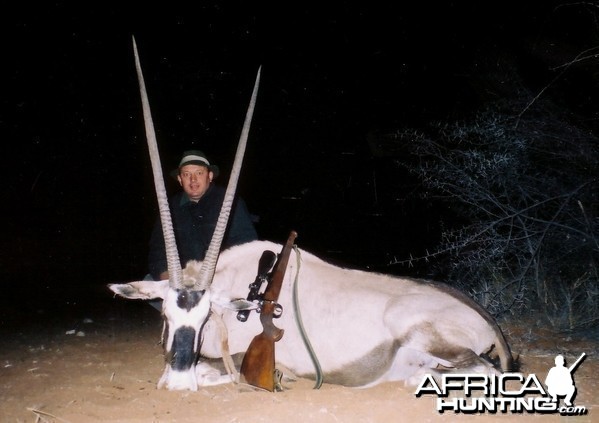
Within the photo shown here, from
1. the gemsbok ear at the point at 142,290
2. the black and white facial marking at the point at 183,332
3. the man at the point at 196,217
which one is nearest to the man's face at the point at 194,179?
the man at the point at 196,217

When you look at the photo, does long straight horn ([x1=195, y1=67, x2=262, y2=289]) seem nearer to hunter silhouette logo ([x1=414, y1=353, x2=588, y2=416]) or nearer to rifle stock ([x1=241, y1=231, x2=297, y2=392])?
rifle stock ([x1=241, y1=231, x2=297, y2=392])

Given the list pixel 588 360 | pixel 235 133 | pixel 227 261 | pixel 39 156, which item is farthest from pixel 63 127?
pixel 588 360

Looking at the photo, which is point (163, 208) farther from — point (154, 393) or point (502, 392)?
point (502, 392)

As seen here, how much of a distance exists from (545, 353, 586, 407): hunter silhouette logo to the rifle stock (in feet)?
6.15

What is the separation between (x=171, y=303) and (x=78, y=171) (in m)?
→ 19.7

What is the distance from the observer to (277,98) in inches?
1182

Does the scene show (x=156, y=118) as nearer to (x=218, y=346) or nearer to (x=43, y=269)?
(x=43, y=269)

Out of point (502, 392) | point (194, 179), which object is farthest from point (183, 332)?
point (502, 392)

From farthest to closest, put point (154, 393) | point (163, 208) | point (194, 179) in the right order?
1. point (194, 179)
2. point (163, 208)
3. point (154, 393)

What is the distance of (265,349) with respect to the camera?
11.9ft

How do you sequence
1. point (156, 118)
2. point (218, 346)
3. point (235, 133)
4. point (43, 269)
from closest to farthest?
point (218, 346) < point (43, 269) < point (156, 118) < point (235, 133)

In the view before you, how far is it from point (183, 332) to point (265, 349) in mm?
589

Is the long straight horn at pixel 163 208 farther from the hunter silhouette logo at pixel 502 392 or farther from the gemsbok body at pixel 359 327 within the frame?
the hunter silhouette logo at pixel 502 392

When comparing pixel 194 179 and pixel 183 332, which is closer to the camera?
pixel 183 332
